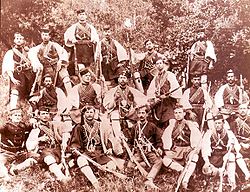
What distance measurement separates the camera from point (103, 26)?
2.71 metres

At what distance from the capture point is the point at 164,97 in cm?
264

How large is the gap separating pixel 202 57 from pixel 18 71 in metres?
1.03

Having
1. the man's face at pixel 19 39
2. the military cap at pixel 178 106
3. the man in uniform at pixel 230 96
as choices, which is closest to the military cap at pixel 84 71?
the man's face at pixel 19 39

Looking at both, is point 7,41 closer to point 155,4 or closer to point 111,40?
point 111,40

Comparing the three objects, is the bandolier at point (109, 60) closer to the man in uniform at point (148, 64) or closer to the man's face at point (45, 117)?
the man in uniform at point (148, 64)

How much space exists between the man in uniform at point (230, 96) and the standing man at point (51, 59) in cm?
83

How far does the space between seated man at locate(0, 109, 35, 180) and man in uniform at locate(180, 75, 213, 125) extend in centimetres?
89

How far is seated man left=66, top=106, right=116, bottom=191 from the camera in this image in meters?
2.65

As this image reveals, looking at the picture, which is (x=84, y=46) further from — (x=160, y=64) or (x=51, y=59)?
(x=160, y=64)

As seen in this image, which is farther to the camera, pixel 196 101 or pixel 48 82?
pixel 48 82

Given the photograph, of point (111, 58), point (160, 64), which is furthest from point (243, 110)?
point (111, 58)

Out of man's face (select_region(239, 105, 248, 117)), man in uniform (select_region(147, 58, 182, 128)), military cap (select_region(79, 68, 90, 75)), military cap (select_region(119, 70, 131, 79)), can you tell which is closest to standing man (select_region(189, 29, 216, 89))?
man in uniform (select_region(147, 58, 182, 128))

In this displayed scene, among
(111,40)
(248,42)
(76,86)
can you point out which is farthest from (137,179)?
(248,42)

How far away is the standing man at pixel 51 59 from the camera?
2.72m
